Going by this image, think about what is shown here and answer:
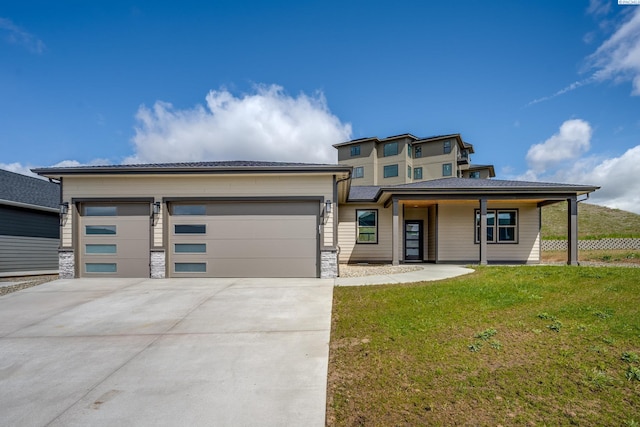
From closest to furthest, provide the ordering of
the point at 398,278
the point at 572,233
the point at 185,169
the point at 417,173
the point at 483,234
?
the point at 398,278, the point at 185,169, the point at 572,233, the point at 483,234, the point at 417,173

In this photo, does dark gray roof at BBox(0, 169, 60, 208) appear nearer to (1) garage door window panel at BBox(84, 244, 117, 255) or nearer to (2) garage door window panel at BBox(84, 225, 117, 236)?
(2) garage door window panel at BBox(84, 225, 117, 236)

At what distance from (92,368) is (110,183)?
7854 millimetres

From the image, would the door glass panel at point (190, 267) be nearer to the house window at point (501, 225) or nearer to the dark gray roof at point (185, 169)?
the dark gray roof at point (185, 169)

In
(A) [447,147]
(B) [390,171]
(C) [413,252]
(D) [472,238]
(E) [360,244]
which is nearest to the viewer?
(D) [472,238]

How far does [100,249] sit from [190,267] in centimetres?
304

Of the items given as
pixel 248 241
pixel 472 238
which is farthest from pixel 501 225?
pixel 248 241

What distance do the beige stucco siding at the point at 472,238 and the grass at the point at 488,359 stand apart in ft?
23.3

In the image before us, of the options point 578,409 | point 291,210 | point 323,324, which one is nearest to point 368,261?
point 291,210

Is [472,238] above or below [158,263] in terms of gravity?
above

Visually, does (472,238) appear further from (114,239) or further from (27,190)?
(27,190)

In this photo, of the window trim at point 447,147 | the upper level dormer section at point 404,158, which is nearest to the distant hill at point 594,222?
the upper level dormer section at point 404,158

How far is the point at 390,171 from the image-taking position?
35094mm

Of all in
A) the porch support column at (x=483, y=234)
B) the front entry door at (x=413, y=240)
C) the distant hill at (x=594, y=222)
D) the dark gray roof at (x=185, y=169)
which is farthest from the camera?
the distant hill at (x=594, y=222)

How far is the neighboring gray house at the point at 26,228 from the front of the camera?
38.6ft
